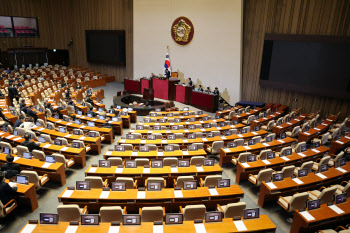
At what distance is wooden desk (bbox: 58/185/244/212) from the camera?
5.55 meters

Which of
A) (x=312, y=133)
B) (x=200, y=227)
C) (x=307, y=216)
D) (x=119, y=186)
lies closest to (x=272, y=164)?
(x=307, y=216)

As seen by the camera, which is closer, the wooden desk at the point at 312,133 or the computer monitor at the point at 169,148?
the computer monitor at the point at 169,148

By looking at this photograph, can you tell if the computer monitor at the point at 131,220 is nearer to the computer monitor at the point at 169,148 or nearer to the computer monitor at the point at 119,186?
the computer monitor at the point at 119,186

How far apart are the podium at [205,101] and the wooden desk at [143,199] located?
1024cm

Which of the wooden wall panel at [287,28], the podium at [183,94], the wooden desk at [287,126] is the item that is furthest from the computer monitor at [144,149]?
the wooden wall panel at [287,28]

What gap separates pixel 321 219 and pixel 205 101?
11.7 m

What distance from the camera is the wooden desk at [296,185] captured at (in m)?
6.25

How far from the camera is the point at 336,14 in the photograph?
1271 cm

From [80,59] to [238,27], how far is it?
1904cm

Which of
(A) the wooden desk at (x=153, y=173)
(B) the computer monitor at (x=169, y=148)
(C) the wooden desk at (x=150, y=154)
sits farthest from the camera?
(B) the computer monitor at (x=169, y=148)

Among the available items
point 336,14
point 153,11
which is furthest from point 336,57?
point 153,11

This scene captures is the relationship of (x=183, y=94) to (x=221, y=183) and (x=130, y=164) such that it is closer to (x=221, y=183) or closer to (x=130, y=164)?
(x=130, y=164)

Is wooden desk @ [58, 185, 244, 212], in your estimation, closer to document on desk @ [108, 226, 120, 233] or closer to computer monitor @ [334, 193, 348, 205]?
document on desk @ [108, 226, 120, 233]

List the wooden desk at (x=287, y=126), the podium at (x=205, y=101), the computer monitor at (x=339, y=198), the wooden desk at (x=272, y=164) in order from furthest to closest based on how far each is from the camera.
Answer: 1. the podium at (x=205, y=101)
2. the wooden desk at (x=287, y=126)
3. the wooden desk at (x=272, y=164)
4. the computer monitor at (x=339, y=198)
